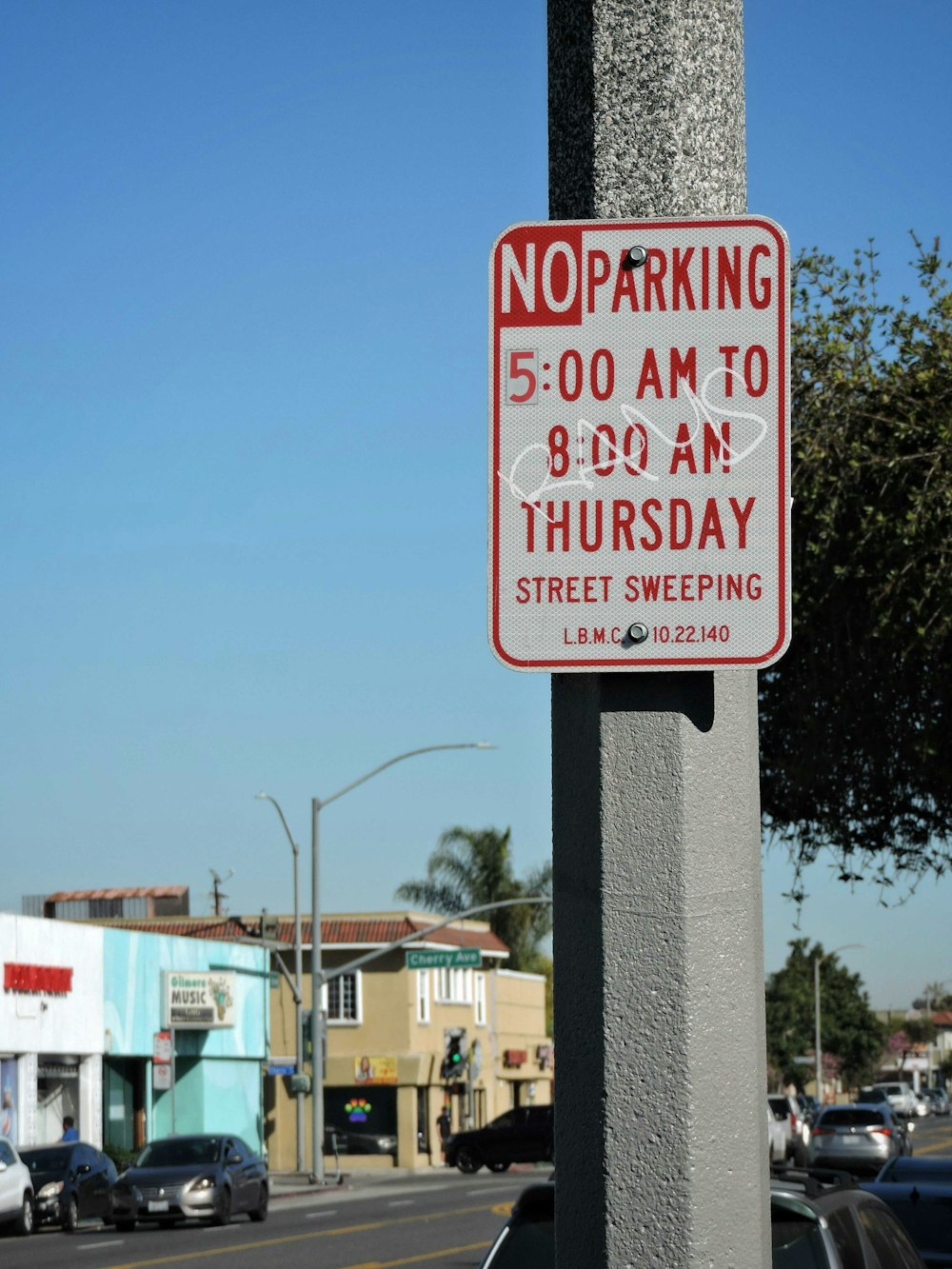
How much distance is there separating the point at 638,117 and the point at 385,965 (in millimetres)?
59502

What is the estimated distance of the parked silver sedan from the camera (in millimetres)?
41250

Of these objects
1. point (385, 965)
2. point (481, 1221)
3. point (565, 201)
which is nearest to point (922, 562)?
point (565, 201)

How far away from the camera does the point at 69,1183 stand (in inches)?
1224

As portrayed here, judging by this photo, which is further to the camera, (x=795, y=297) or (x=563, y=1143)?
(x=795, y=297)

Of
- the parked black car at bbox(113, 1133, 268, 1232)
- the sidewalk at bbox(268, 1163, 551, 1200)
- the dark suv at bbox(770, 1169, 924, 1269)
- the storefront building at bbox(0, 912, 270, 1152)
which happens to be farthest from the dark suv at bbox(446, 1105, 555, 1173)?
the dark suv at bbox(770, 1169, 924, 1269)

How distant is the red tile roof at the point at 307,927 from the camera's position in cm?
6072

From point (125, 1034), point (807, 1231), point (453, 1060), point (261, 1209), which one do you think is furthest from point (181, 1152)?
point (807, 1231)

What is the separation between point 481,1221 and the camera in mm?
28484

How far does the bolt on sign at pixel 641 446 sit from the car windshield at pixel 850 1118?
4189 centimetres

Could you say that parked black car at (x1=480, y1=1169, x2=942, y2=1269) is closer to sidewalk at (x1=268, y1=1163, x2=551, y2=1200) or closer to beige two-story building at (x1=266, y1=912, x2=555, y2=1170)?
sidewalk at (x1=268, y1=1163, x2=551, y2=1200)

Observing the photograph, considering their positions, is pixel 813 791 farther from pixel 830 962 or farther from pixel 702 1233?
pixel 830 962

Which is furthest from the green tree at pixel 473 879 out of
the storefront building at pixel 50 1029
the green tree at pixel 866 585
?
the green tree at pixel 866 585

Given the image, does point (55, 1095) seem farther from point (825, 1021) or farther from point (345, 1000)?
point (825, 1021)

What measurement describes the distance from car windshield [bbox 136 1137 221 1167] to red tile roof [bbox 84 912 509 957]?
88.4ft
